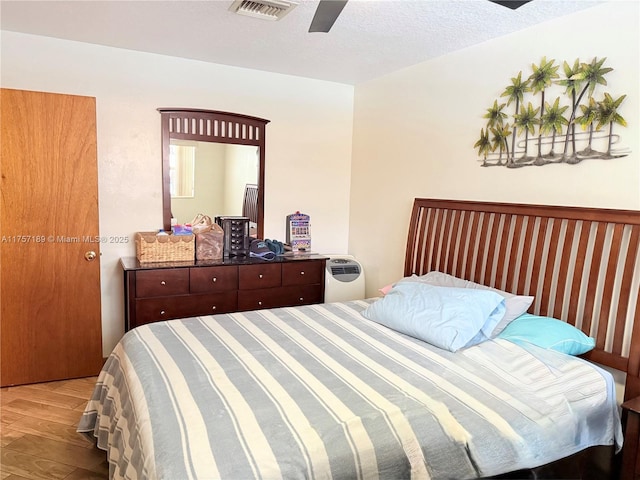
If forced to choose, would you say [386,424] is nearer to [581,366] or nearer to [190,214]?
[581,366]

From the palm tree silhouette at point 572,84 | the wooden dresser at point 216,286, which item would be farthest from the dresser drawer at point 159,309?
the palm tree silhouette at point 572,84

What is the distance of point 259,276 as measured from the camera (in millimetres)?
3414

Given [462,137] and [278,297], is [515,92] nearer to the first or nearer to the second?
[462,137]

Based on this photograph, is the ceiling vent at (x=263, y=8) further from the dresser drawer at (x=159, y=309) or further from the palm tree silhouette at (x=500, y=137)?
the dresser drawer at (x=159, y=309)

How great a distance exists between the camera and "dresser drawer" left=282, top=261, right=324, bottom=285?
354 centimetres

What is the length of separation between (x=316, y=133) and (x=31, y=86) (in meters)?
2.23

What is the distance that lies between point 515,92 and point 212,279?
7.75ft

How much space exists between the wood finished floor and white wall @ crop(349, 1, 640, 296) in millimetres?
2474

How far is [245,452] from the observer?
1261 mm

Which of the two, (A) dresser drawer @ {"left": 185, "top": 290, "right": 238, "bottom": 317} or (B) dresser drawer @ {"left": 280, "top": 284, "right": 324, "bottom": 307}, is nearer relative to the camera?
(A) dresser drawer @ {"left": 185, "top": 290, "right": 238, "bottom": 317}

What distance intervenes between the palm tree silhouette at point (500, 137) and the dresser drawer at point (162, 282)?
88.0 inches

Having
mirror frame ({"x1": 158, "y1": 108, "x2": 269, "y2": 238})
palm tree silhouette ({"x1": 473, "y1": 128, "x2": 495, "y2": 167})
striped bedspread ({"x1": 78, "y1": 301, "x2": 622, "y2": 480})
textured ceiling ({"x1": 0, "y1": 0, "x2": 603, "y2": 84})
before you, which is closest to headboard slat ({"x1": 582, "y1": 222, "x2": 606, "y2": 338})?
striped bedspread ({"x1": 78, "y1": 301, "x2": 622, "y2": 480})

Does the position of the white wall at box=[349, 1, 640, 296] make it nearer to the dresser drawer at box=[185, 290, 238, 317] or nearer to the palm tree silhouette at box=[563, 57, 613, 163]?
the palm tree silhouette at box=[563, 57, 613, 163]

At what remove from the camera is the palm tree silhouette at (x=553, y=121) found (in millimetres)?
2355
